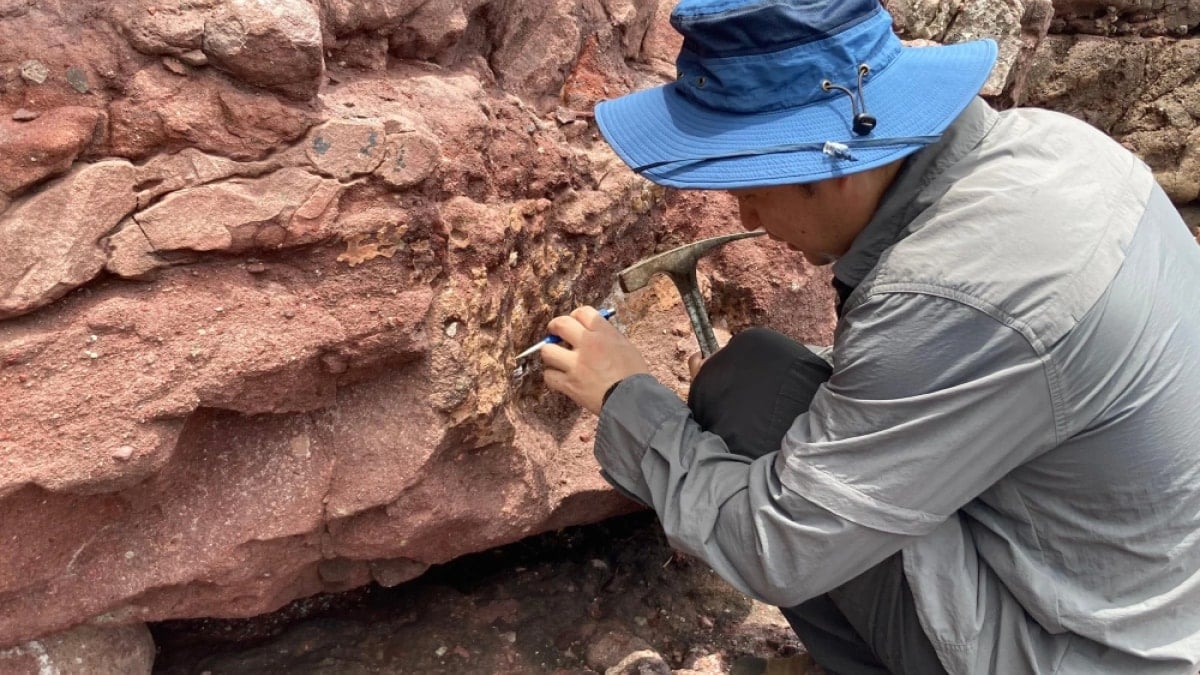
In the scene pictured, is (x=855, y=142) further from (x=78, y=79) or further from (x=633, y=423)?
(x=78, y=79)

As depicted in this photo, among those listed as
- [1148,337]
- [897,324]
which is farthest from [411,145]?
[1148,337]

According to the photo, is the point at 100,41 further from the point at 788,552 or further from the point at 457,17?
the point at 788,552

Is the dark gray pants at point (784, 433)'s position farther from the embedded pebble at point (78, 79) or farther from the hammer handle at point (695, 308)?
the embedded pebble at point (78, 79)

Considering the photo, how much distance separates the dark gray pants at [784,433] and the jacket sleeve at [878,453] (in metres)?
0.23

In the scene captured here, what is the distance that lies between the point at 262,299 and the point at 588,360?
1.93ft

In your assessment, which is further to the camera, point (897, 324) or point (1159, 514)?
point (1159, 514)

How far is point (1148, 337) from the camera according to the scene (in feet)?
4.27

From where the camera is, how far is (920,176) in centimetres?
140

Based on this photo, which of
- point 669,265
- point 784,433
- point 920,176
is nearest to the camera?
point 920,176

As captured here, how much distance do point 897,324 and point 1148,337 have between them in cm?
36

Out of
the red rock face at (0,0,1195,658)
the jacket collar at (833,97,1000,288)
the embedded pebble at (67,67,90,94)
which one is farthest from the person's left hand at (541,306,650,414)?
the embedded pebble at (67,67,90,94)

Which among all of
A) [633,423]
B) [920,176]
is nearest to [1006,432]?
[920,176]

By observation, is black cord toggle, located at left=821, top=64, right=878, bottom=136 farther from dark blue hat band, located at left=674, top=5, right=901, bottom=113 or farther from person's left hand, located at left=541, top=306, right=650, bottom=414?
person's left hand, located at left=541, top=306, right=650, bottom=414

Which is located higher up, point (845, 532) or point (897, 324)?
point (897, 324)
